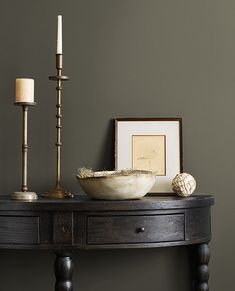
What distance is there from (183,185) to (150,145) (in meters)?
0.29

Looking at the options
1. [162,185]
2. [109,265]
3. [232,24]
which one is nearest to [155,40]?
[232,24]

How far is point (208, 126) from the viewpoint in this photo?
2525 millimetres

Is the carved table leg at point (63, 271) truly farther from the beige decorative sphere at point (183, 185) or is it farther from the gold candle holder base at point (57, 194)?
the beige decorative sphere at point (183, 185)

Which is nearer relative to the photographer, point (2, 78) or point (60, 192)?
point (60, 192)

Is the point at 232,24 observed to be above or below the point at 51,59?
above

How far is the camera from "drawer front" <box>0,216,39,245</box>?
2078mm

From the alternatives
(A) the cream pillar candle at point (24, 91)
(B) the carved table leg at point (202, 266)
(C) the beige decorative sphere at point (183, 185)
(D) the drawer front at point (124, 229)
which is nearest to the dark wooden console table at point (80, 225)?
(D) the drawer front at point (124, 229)

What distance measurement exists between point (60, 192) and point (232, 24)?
1.02 meters

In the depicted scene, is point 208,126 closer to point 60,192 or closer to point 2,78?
point 60,192

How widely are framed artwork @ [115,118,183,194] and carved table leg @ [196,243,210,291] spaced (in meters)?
0.31

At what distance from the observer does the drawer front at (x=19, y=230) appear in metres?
2.08

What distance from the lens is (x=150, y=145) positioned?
2.47m

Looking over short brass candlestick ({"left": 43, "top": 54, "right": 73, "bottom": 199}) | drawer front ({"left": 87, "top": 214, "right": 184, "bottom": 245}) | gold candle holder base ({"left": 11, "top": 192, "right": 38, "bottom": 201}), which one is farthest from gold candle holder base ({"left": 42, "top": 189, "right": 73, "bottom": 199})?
drawer front ({"left": 87, "top": 214, "right": 184, "bottom": 245})

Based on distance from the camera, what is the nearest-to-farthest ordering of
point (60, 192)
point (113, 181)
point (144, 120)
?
1. point (113, 181)
2. point (60, 192)
3. point (144, 120)
